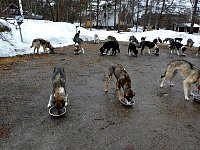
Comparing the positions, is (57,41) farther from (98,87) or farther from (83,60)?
(98,87)

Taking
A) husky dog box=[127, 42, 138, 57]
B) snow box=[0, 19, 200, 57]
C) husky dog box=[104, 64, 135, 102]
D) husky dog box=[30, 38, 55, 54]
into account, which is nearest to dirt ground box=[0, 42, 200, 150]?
husky dog box=[104, 64, 135, 102]


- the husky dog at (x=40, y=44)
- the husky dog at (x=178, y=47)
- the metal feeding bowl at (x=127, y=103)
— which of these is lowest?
the metal feeding bowl at (x=127, y=103)

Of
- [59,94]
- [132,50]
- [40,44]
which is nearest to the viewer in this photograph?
[59,94]

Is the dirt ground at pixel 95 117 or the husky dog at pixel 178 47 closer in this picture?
the dirt ground at pixel 95 117

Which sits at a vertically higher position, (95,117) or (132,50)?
(132,50)

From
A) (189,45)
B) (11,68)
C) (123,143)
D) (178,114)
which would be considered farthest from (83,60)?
(189,45)

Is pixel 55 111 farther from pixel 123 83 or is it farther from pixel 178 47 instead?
pixel 178 47

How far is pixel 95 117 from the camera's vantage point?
630 centimetres

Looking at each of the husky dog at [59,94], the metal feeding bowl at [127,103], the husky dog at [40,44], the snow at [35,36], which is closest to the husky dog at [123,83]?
the metal feeding bowl at [127,103]

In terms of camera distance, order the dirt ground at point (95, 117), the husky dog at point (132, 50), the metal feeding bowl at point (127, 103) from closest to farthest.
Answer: the dirt ground at point (95, 117) < the metal feeding bowl at point (127, 103) < the husky dog at point (132, 50)

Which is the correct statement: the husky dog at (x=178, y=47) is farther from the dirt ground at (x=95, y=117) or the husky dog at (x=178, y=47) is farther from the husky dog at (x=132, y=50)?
the dirt ground at (x=95, y=117)

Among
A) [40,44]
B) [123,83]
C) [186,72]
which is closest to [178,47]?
[40,44]

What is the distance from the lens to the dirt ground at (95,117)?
5066mm

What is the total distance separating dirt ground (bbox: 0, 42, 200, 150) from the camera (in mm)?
5066
